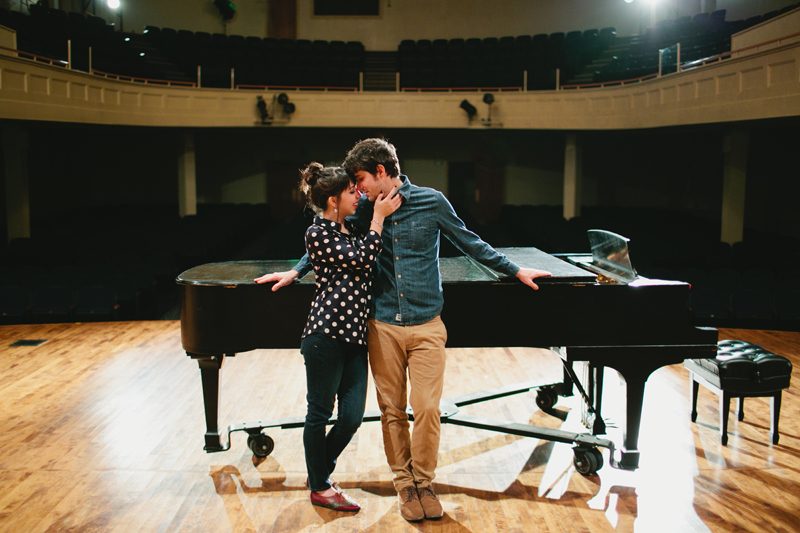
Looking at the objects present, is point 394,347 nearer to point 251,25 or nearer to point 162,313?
point 162,313

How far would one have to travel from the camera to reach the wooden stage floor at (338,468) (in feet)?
7.43

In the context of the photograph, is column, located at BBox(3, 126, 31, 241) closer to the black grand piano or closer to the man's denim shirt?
the black grand piano

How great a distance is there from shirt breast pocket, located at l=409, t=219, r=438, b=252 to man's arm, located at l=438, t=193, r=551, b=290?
6 cm

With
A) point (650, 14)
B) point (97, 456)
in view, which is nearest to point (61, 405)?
point (97, 456)

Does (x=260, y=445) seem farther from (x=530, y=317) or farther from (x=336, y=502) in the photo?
(x=530, y=317)

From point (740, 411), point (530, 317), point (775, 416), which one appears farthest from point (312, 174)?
point (740, 411)

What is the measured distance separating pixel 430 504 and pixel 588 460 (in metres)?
0.80

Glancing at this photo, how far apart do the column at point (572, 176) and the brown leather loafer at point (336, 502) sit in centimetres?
1049

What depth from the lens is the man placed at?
2117 millimetres

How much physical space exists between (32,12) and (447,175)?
9.35 m

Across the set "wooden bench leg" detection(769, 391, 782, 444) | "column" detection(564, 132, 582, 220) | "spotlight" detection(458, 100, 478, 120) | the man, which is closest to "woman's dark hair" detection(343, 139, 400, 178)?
the man

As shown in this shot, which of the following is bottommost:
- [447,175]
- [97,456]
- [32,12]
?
[97,456]

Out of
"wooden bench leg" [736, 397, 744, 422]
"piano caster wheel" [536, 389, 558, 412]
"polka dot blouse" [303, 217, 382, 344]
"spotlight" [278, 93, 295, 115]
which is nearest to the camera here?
"polka dot blouse" [303, 217, 382, 344]

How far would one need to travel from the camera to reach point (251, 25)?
599 inches
